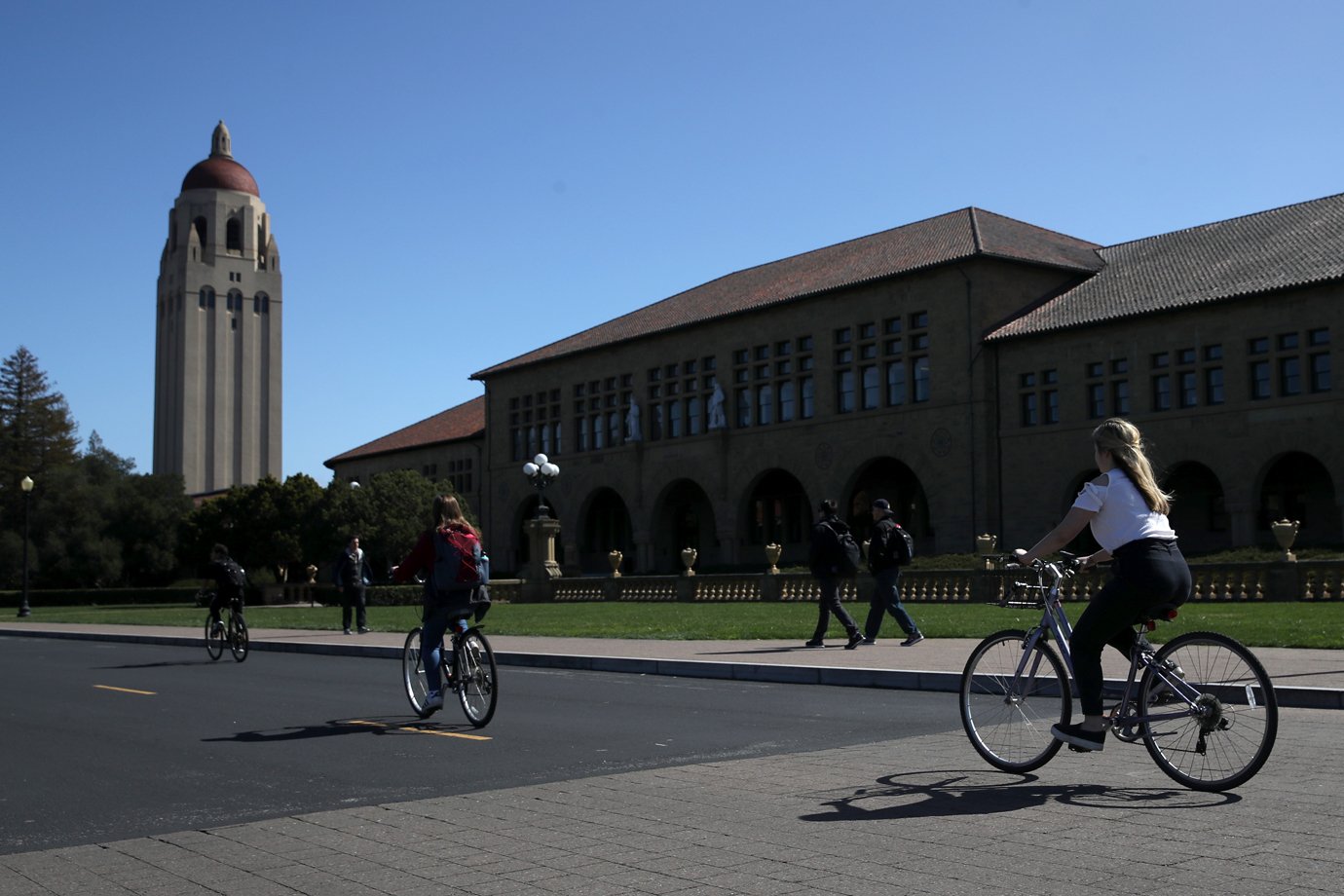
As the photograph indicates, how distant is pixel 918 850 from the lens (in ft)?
19.6

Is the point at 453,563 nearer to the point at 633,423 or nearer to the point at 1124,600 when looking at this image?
the point at 1124,600

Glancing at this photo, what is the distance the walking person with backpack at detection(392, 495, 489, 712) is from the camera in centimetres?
1102

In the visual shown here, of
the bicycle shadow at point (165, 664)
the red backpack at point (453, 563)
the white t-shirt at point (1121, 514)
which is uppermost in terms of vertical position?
the white t-shirt at point (1121, 514)

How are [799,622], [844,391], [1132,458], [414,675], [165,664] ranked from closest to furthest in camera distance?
1. [1132,458]
2. [414,675]
3. [165,664]
4. [799,622]
5. [844,391]

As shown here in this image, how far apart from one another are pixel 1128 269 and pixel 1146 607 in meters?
49.4

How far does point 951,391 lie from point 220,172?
97429 mm

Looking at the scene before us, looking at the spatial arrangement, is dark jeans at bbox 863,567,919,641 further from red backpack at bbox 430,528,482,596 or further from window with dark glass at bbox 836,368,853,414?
window with dark glass at bbox 836,368,853,414

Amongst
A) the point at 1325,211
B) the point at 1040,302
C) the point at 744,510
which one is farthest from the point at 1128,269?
the point at 744,510

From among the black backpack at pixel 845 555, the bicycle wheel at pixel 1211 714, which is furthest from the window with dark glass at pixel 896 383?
the bicycle wheel at pixel 1211 714

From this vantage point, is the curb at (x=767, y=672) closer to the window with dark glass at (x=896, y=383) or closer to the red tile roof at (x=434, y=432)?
the window with dark glass at (x=896, y=383)

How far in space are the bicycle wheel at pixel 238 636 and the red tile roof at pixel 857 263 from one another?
3686 cm

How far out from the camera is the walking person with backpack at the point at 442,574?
11016 mm

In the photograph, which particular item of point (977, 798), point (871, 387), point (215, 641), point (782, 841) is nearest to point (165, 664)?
point (215, 641)

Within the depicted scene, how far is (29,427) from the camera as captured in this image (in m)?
96.9
